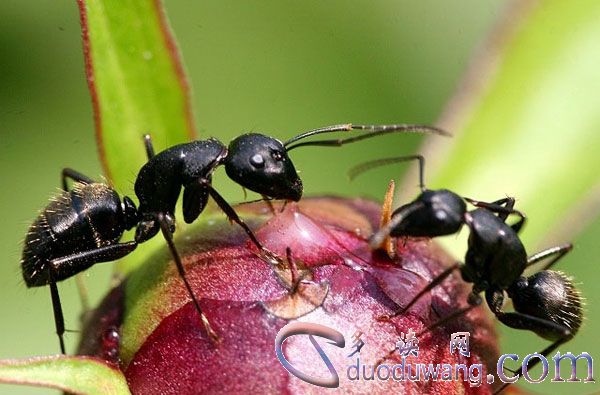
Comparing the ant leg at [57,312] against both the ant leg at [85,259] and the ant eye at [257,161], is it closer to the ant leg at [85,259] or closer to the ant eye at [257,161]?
the ant leg at [85,259]

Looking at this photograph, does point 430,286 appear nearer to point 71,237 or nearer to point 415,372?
point 415,372

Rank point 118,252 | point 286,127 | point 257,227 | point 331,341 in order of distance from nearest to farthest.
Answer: point 331,341 → point 257,227 → point 118,252 → point 286,127

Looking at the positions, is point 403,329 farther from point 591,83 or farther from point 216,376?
point 591,83

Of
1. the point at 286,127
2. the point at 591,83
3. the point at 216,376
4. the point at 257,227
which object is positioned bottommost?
the point at 286,127

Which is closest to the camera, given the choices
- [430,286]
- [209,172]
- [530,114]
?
[430,286]

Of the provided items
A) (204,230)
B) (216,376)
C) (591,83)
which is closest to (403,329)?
(216,376)

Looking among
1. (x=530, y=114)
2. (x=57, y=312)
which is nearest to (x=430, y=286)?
(x=57, y=312)
